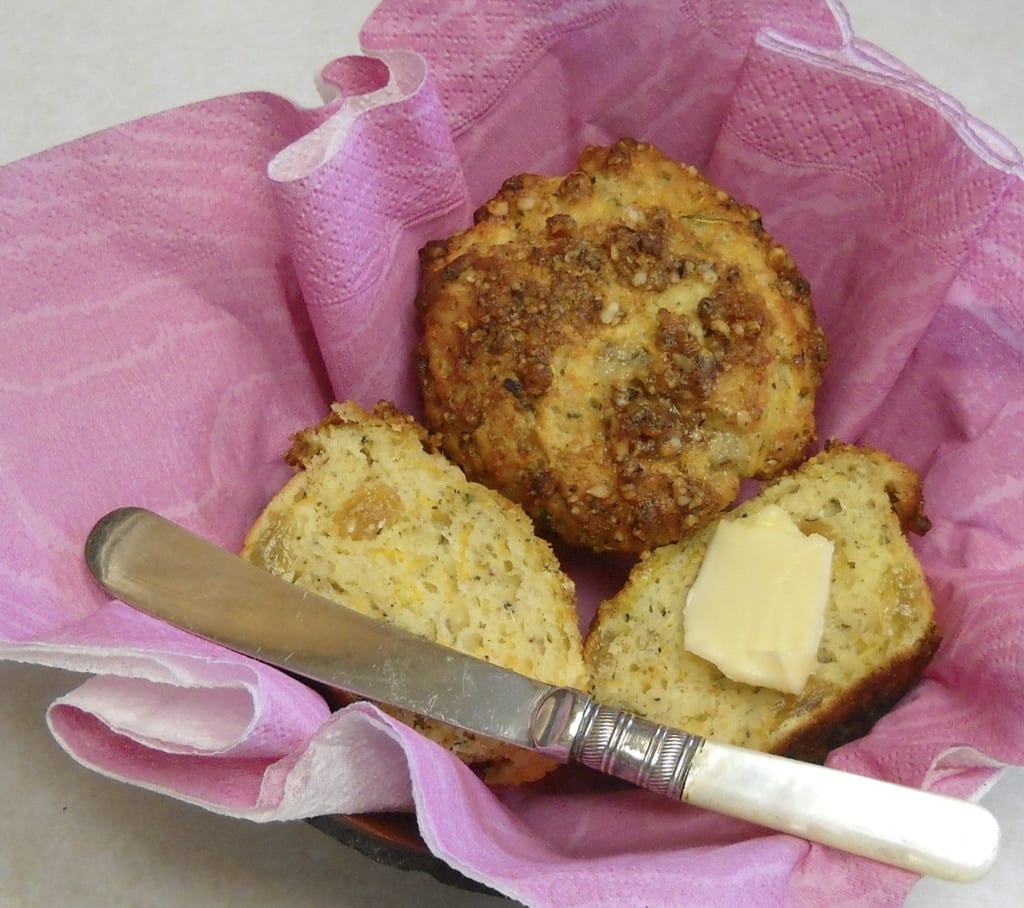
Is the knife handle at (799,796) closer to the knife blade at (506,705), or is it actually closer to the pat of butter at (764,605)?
the knife blade at (506,705)

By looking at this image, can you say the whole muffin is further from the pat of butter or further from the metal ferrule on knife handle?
the metal ferrule on knife handle

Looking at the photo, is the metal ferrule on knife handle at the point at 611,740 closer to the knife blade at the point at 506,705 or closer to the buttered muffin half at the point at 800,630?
the knife blade at the point at 506,705

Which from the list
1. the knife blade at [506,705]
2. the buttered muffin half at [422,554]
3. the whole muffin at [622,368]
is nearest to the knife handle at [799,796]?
the knife blade at [506,705]

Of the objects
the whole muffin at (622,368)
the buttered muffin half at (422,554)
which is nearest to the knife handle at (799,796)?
the buttered muffin half at (422,554)

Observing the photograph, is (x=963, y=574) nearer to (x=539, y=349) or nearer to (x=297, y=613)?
(x=539, y=349)

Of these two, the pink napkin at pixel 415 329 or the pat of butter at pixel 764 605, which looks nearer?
the pink napkin at pixel 415 329

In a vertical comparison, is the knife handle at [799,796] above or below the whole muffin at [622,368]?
below

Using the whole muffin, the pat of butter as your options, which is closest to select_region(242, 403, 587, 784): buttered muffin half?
the whole muffin

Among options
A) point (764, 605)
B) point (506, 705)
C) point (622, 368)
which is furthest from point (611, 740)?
point (622, 368)
